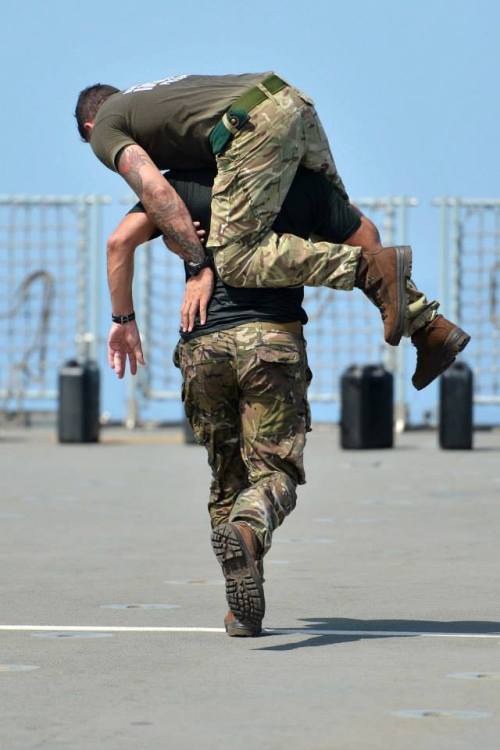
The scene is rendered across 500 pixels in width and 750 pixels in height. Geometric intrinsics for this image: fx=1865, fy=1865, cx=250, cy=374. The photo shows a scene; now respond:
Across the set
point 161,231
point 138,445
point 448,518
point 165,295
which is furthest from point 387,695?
point 165,295

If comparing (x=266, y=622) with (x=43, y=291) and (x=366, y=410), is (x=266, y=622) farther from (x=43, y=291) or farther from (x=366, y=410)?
(x=43, y=291)

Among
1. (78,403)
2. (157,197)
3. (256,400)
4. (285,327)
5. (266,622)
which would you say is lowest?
(266,622)

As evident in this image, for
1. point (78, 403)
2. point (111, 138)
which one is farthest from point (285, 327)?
point (78, 403)

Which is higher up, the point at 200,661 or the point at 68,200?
the point at 68,200

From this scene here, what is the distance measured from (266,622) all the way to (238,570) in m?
0.69

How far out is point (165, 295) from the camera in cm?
2103

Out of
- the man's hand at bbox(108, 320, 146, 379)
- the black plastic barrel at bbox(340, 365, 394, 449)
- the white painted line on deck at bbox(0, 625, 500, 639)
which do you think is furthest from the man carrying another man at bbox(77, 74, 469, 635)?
the black plastic barrel at bbox(340, 365, 394, 449)

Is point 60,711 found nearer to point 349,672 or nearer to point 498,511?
point 349,672

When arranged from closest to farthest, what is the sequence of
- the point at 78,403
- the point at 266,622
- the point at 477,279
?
the point at 266,622 < the point at 78,403 < the point at 477,279

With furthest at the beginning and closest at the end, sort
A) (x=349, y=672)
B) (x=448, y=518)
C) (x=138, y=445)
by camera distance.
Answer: (x=138, y=445) < (x=448, y=518) < (x=349, y=672)

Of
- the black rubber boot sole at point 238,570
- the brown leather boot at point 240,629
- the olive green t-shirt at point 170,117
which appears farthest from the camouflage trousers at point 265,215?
the brown leather boot at point 240,629

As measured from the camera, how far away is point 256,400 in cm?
573

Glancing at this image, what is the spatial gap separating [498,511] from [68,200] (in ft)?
37.3

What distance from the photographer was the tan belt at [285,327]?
5719 millimetres
